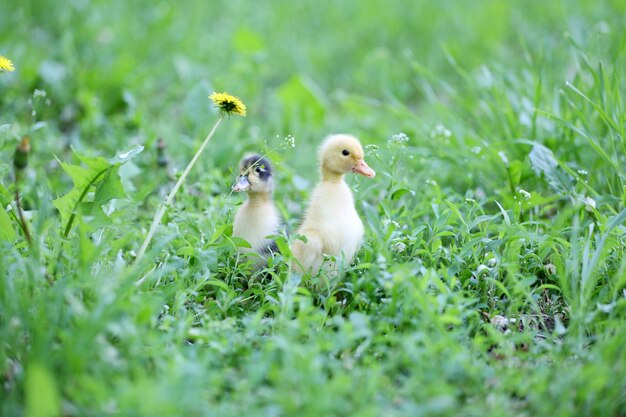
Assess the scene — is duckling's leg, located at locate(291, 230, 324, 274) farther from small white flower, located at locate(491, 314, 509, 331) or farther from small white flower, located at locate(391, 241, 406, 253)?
small white flower, located at locate(491, 314, 509, 331)

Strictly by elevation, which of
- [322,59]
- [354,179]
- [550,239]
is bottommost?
[550,239]

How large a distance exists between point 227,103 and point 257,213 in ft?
1.79

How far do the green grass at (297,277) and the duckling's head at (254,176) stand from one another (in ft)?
0.42

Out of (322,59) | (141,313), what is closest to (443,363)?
(141,313)

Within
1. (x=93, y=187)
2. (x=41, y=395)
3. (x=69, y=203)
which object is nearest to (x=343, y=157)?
(x=93, y=187)

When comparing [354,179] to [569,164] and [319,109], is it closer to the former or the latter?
[569,164]

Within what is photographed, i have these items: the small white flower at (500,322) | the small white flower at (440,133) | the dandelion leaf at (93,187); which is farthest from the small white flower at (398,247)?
the dandelion leaf at (93,187)

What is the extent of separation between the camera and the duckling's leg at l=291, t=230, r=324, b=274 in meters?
3.27

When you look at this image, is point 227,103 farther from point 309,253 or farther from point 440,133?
point 440,133

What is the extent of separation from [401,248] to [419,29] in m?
4.25

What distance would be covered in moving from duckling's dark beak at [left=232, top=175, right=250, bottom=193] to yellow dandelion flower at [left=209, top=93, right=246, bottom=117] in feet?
0.98

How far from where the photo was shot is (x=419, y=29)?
277 inches

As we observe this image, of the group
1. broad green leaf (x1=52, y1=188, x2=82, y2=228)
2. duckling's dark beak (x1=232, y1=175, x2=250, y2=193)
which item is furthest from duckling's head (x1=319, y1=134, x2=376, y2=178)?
broad green leaf (x1=52, y1=188, x2=82, y2=228)

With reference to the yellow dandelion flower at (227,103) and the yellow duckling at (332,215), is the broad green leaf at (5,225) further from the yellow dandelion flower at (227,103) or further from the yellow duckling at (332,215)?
the yellow duckling at (332,215)
